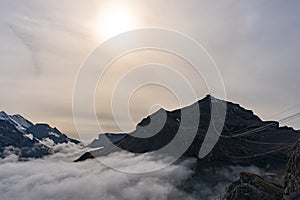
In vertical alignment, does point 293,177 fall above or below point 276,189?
above

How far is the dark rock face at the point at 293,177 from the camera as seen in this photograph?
4088 centimetres

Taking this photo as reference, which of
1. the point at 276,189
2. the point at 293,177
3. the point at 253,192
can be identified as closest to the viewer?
the point at 293,177

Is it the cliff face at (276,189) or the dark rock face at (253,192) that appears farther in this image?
the dark rock face at (253,192)

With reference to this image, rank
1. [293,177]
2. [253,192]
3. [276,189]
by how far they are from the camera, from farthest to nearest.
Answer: [276,189] → [253,192] → [293,177]

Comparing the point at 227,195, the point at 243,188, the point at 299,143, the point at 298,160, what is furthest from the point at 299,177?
the point at 227,195

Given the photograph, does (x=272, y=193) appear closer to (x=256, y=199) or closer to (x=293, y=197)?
(x=256, y=199)

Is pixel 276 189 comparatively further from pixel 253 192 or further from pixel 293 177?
pixel 293 177

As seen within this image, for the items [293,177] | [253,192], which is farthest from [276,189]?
[293,177]

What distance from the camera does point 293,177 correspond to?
4381 cm

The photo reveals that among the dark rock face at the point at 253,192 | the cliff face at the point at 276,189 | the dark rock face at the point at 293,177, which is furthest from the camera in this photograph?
the dark rock face at the point at 253,192

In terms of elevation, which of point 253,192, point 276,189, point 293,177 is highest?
point 293,177

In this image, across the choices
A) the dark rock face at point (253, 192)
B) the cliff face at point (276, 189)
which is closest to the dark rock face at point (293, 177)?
the cliff face at point (276, 189)

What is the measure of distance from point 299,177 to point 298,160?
3.06m

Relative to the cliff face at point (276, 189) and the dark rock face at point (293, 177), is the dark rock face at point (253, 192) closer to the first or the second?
the cliff face at point (276, 189)
